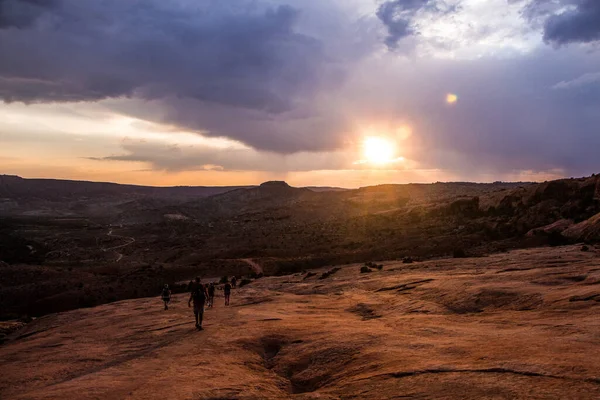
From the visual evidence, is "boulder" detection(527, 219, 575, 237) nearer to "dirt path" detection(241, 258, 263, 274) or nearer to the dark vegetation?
the dark vegetation

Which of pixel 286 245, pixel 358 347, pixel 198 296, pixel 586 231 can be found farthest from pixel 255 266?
pixel 358 347

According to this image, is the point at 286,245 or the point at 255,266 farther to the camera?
the point at 286,245

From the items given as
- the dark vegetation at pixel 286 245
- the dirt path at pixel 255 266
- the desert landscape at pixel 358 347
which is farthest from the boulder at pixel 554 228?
the dirt path at pixel 255 266

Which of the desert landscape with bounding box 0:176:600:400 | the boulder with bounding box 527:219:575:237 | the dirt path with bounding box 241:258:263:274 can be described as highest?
the boulder with bounding box 527:219:575:237

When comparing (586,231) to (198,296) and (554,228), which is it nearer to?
(554,228)

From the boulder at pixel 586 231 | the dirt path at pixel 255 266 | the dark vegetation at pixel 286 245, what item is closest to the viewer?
the boulder at pixel 586 231

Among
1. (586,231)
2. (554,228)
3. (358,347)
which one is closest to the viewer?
(358,347)

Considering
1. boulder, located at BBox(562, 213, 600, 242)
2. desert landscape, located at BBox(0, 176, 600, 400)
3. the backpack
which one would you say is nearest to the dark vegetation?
boulder, located at BBox(562, 213, 600, 242)

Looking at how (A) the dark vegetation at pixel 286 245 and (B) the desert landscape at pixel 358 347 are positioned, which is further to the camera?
(A) the dark vegetation at pixel 286 245

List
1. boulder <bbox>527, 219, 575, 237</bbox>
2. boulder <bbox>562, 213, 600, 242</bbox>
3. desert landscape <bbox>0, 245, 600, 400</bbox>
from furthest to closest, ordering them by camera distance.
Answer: boulder <bbox>527, 219, 575, 237</bbox>, boulder <bbox>562, 213, 600, 242</bbox>, desert landscape <bbox>0, 245, 600, 400</bbox>

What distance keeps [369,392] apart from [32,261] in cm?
7869

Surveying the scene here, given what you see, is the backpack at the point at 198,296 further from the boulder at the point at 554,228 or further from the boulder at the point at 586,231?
the boulder at the point at 554,228

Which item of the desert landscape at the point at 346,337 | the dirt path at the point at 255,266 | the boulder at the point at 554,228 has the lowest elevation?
the dirt path at the point at 255,266

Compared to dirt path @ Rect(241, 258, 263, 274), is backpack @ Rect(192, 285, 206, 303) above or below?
above
